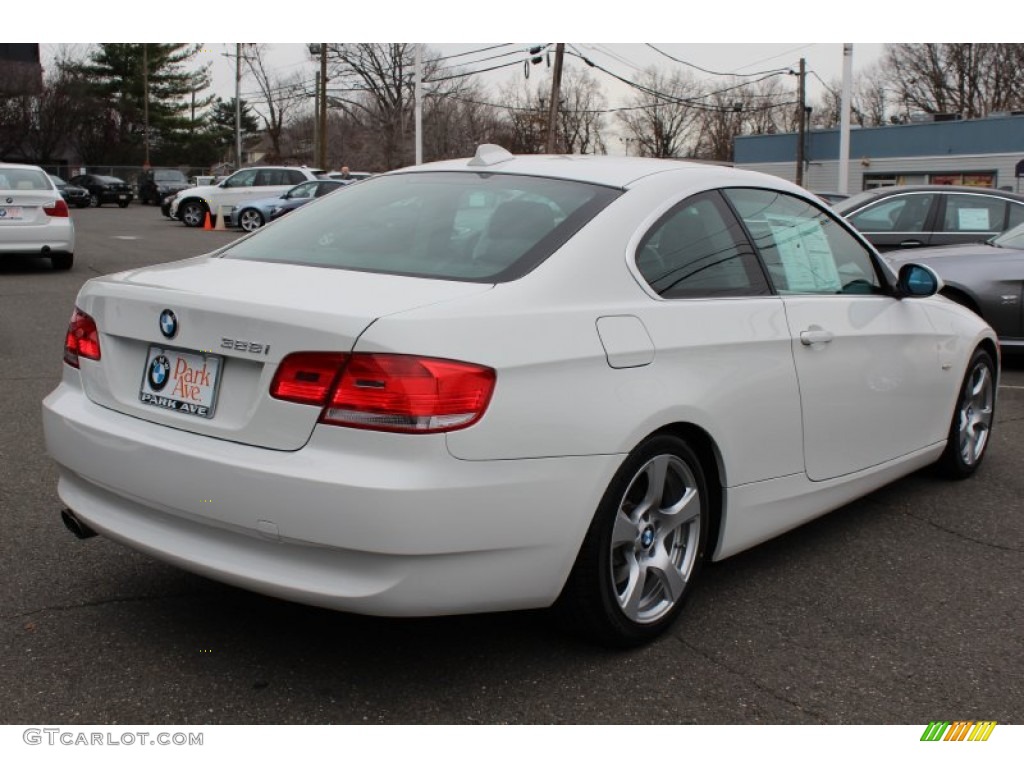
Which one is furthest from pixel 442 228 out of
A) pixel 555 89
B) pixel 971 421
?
pixel 555 89

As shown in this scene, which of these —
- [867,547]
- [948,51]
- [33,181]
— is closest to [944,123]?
[948,51]

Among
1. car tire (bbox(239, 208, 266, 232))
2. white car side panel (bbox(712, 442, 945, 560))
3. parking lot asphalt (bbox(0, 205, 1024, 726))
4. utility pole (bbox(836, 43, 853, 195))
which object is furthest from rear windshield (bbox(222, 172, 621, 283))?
car tire (bbox(239, 208, 266, 232))

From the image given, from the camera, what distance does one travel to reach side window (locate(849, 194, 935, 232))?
1123cm

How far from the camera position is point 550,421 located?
2.96 meters

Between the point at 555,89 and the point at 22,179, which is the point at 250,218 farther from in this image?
the point at 22,179

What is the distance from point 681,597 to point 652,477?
0.47 metres

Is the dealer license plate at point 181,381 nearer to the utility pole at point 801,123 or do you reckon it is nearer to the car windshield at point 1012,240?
the car windshield at point 1012,240

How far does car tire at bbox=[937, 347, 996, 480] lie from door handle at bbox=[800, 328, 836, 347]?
60.1 inches

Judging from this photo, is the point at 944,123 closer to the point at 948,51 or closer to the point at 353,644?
the point at 948,51

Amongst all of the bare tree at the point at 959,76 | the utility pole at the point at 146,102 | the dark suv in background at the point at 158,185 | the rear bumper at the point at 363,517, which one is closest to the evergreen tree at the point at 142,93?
the utility pole at the point at 146,102

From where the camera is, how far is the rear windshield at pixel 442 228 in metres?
3.34

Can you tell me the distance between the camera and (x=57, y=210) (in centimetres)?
1477

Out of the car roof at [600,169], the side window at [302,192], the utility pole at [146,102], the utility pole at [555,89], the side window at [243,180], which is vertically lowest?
the car roof at [600,169]
